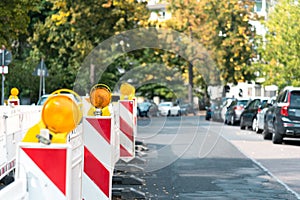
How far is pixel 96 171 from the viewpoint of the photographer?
8664mm

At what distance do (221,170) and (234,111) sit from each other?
85.9ft

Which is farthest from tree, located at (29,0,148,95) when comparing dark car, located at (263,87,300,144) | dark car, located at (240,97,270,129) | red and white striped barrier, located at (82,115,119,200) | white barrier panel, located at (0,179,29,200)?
white barrier panel, located at (0,179,29,200)

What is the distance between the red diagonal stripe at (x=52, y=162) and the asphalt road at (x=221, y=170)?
7.33 meters

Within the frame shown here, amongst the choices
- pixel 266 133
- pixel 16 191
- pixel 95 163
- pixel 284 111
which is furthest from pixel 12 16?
pixel 16 191

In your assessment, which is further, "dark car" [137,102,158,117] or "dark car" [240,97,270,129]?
"dark car" [137,102,158,117]

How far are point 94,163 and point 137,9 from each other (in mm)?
39947

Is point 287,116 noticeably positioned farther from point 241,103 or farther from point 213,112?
point 213,112

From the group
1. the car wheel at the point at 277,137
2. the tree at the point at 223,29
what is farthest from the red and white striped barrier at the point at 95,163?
the tree at the point at 223,29

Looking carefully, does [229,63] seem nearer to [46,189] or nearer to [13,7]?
[13,7]

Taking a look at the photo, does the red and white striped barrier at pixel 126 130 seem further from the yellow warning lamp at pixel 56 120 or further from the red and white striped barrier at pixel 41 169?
the red and white striped barrier at pixel 41 169

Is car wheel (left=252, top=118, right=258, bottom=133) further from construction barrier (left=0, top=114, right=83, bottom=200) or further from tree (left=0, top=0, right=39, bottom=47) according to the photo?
construction barrier (left=0, top=114, right=83, bottom=200)

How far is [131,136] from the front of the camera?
1617cm

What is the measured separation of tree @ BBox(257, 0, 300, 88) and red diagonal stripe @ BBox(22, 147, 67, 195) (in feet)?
176

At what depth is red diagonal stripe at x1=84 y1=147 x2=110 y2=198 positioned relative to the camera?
8.57 m
